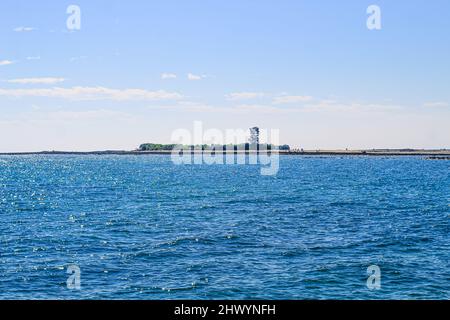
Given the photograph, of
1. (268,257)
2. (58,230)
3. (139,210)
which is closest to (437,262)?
(268,257)

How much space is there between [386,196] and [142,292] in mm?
62677

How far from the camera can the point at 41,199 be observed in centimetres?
8075
